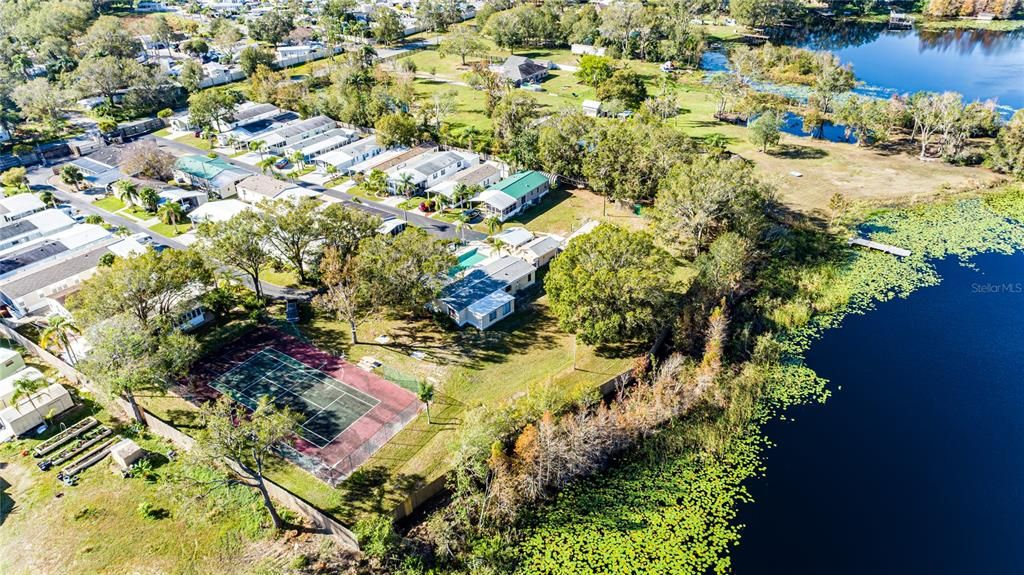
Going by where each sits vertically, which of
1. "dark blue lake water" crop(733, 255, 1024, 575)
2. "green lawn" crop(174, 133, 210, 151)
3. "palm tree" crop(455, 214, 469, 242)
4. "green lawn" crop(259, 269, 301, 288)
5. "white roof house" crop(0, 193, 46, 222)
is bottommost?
"dark blue lake water" crop(733, 255, 1024, 575)

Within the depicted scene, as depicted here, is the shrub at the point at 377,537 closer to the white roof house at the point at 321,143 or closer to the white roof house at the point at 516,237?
the white roof house at the point at 516,237

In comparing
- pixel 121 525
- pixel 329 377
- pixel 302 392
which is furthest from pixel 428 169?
pixel 121 525

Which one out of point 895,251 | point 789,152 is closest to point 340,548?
point 895,251

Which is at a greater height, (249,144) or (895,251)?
(249,144)

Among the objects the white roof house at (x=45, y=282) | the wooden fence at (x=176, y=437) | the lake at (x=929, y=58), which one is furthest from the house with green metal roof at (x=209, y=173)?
the lake at (x=929, y=58)

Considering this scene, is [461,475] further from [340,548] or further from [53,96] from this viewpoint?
[53,96]

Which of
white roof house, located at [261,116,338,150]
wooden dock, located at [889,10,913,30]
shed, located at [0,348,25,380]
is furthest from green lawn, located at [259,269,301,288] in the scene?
wooden dock, located at [889,10,913,30]

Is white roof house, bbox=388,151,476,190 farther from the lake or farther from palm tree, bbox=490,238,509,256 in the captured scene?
the lake
